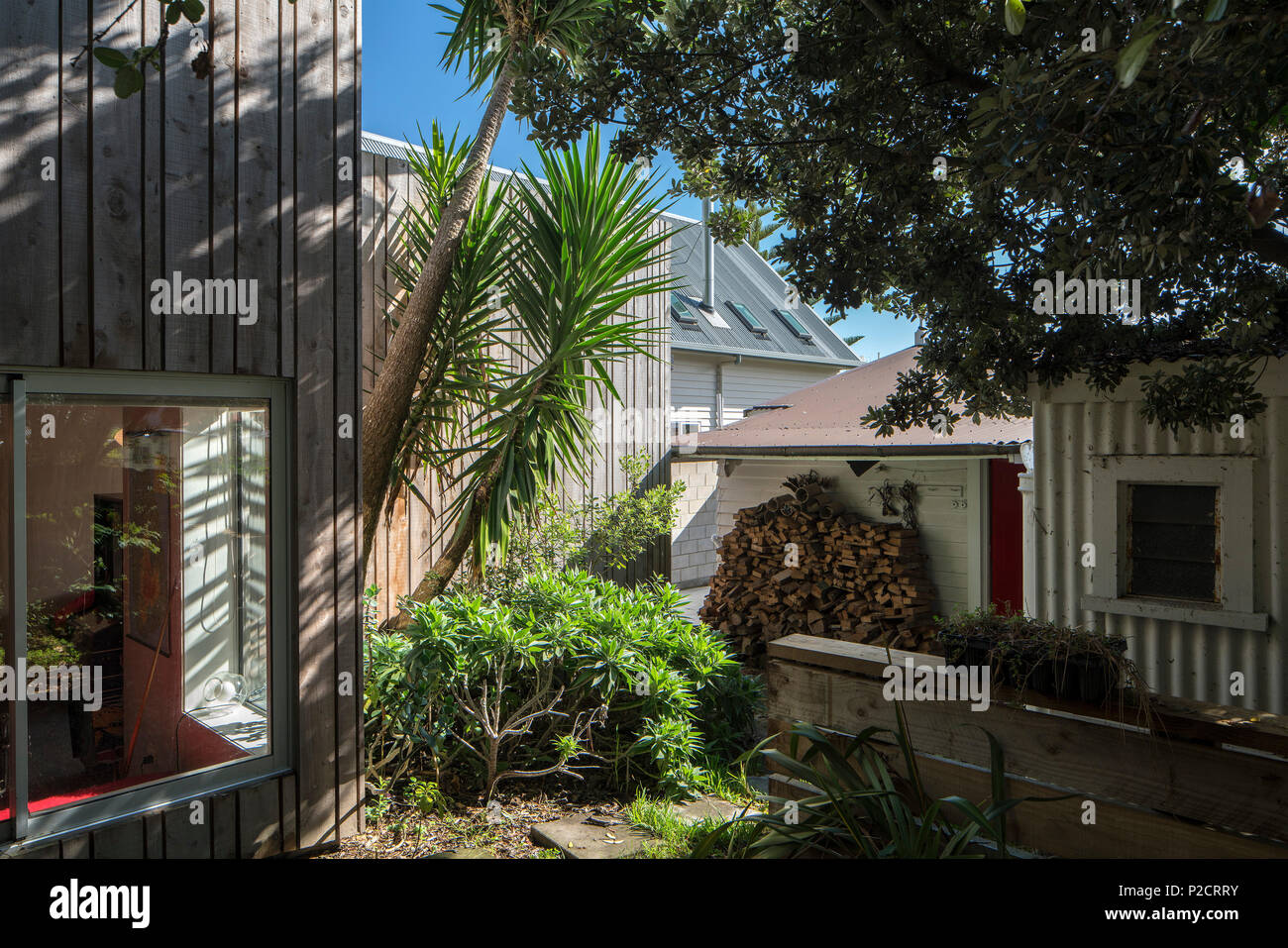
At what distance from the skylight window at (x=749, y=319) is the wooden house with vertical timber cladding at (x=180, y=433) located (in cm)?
1188

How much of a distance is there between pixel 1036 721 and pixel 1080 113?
1.72 m

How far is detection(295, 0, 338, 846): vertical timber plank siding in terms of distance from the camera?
148 inches

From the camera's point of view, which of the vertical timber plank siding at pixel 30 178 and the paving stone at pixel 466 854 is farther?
the paving stone at pixel 466 854

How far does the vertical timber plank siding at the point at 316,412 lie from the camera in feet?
12.4

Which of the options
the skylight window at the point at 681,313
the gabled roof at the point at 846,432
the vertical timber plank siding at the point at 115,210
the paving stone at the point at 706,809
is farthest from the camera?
the skylight window at the point at 681,313

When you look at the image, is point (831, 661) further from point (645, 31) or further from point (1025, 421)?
point (1025, 421)

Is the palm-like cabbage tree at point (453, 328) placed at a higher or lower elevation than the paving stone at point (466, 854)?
higher

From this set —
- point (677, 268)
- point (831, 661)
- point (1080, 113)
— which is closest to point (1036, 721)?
point (831, 661)

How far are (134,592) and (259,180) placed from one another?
170 centimetres

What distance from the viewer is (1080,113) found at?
230 cm

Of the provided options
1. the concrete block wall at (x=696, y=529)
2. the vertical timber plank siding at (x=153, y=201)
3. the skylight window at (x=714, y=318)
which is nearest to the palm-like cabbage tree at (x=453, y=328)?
the vertical timber plank siding at (x=153, y=201)
